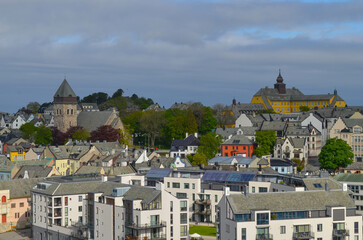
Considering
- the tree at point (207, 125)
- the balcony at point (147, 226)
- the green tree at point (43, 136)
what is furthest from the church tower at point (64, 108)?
the balcony at point (147, 226)

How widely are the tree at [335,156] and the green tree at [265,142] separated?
51.1 feet

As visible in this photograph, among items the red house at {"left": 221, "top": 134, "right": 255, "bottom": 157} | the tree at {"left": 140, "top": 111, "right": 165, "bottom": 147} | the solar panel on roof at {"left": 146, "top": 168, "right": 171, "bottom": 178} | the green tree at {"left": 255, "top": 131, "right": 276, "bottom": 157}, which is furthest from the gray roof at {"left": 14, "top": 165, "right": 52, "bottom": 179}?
the tree at {"left": 140, "top": 111, "right": 165, "bottom": 147}

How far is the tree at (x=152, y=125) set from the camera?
15512cm

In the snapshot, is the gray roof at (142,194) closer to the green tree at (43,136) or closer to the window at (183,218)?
the window at (183,218)

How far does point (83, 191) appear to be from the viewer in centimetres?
7444

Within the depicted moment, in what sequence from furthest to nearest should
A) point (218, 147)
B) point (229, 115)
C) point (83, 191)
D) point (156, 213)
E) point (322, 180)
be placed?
1. point (229, 115)
2. point (218, 147)
3. point (83, 191)
4. point (322, 180)
5. point (156, 213)

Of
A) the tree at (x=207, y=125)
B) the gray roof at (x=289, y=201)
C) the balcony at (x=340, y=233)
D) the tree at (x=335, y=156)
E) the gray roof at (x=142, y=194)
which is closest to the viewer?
the gray roof at (x=289, y=201)

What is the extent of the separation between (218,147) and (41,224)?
5814cm

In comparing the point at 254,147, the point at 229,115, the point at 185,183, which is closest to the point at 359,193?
the point at 185,183

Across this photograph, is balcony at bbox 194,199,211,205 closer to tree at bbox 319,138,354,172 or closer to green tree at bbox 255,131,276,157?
tree at bbox 319,138,354,172

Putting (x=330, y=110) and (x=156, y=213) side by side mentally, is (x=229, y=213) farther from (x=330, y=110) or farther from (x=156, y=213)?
(x=330, y=110)

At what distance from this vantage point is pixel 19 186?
3371 inches

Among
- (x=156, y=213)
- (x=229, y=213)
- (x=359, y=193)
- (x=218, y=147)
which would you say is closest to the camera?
(x=229, y=213)

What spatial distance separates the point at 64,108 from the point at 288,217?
10719 centimetres
